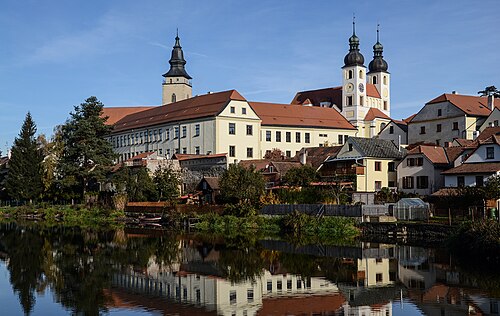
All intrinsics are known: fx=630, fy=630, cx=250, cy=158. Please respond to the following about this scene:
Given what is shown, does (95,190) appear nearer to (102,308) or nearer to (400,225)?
(400,225)

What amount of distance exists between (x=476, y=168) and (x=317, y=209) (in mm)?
12282

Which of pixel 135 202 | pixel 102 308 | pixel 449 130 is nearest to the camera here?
pixel 102 308

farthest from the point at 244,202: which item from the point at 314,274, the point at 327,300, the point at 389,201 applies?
the point at 327,300

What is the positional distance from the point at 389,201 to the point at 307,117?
34.8 m

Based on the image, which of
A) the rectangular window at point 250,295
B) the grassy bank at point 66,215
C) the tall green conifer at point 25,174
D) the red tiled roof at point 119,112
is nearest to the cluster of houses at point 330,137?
the red tiled roof at point 119,112

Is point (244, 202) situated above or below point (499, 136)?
below

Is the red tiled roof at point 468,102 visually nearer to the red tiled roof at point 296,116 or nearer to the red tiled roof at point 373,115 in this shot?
the red tiled roof at point 296,116

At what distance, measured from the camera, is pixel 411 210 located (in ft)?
141

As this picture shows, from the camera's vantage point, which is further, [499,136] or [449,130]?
[449,130]

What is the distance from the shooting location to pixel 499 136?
48.3 meters

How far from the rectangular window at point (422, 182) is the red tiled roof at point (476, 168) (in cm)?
399

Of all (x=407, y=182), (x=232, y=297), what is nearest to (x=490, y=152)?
(x=407, y=182)

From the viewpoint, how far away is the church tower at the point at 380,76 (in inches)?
4440

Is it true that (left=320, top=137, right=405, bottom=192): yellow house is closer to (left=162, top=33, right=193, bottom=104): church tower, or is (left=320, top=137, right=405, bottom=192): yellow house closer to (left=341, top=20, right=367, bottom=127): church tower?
(left=341, top=20, right=367, bottom=127): church tower
